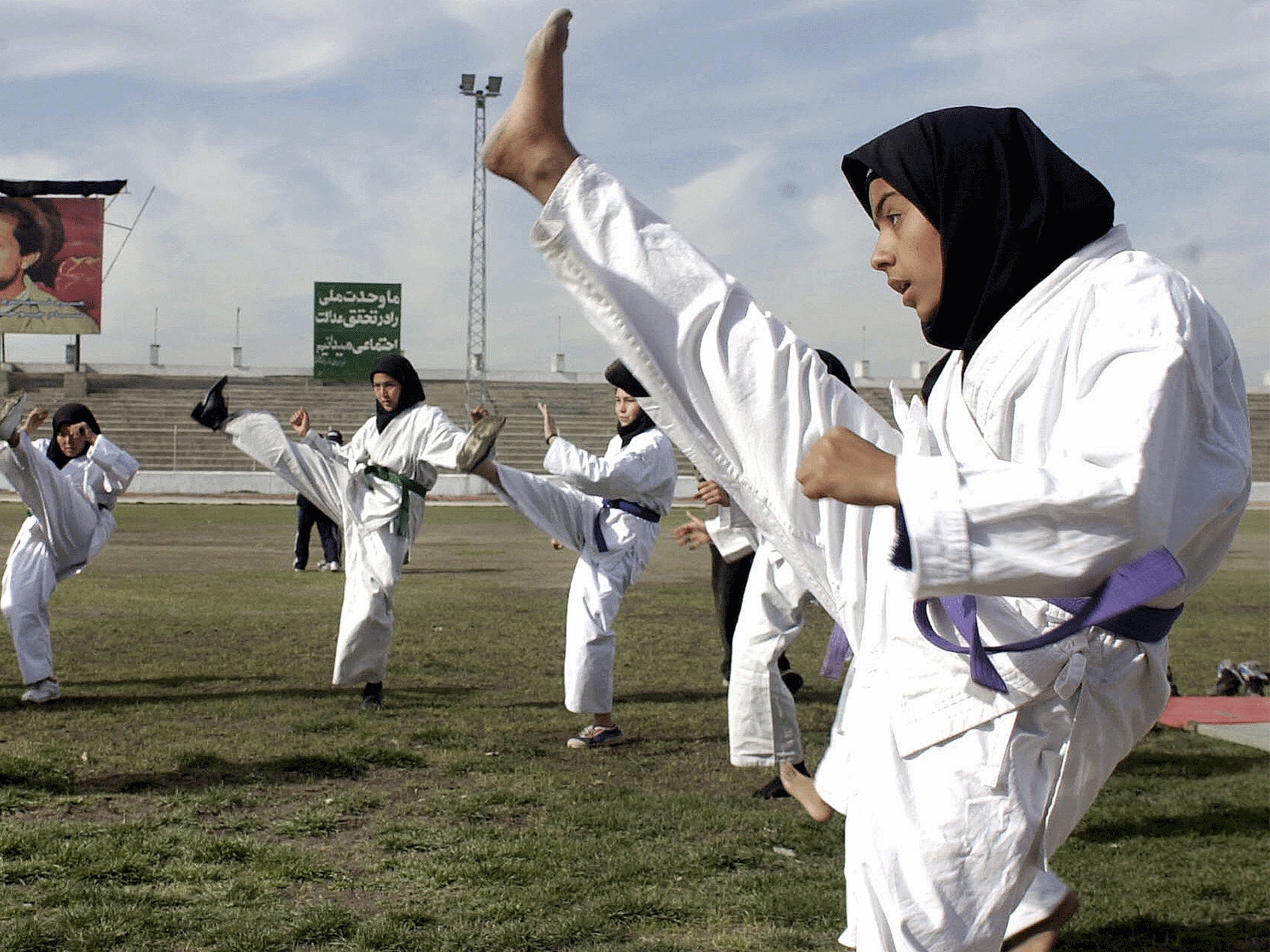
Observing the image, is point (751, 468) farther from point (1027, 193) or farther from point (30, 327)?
point (30, 327)

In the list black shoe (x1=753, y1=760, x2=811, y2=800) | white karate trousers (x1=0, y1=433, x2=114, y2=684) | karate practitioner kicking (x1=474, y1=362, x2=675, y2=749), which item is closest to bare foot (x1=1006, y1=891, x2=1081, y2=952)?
black shoe (x1=753, y1=760, x2=811, y2=800)

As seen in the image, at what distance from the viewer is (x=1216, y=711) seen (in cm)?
730

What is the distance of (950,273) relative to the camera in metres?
1.98

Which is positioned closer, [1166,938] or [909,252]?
[909,252]

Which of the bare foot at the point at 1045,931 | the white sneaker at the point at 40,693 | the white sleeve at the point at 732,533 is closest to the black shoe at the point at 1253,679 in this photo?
the white sleeve at the point at 732,533

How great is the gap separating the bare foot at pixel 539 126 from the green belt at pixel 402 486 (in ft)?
19.3

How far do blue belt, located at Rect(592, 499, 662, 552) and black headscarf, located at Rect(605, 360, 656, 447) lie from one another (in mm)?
349

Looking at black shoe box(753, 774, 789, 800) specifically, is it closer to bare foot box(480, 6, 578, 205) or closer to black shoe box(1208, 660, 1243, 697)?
black shoe box(1208, 660, 1243, 697)

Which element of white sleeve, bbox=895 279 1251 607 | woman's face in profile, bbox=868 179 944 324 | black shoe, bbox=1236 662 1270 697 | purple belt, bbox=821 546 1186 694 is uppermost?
woman's face in profile, bbox=868 179 944 324

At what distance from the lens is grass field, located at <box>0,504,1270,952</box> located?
152 inches

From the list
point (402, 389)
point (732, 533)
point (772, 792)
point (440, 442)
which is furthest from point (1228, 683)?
point (402, 389)

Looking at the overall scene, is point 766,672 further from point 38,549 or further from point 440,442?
point 38,549

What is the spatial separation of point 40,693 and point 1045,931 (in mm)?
6874

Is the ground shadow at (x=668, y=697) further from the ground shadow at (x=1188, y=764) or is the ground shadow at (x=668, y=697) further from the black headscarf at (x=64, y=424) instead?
the black headscarf at (x=64, y=424)
